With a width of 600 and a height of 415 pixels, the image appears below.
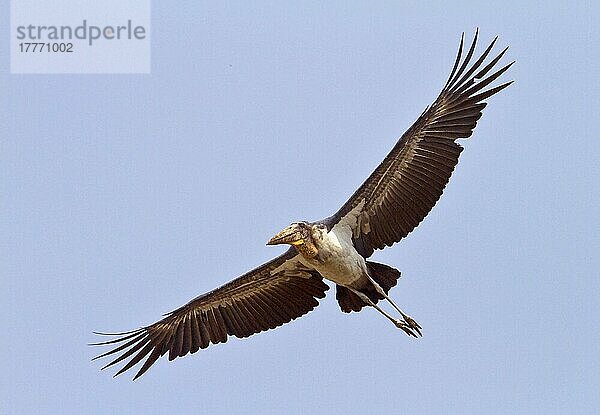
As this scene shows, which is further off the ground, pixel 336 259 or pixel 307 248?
pixel 307 248

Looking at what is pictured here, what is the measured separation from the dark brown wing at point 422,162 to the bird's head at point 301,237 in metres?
0.73

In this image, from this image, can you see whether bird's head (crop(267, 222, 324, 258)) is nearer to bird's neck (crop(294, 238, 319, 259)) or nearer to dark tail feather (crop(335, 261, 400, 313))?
bird's neck (crop(294, 238, 319, 259))

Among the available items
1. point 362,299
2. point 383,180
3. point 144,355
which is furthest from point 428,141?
point 144,355

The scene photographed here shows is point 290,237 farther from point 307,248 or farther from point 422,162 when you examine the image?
point 422,162

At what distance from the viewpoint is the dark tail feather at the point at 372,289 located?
2239 centimetres

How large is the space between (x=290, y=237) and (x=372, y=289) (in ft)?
5.81

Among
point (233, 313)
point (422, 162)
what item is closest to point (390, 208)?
point (422, 162)

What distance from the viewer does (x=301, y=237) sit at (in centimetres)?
2192

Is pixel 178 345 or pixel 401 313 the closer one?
pixel 401 313

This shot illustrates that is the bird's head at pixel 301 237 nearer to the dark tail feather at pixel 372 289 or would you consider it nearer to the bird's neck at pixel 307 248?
the bird's neck at pixel 307 248

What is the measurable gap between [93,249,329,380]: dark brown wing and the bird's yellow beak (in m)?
1.56

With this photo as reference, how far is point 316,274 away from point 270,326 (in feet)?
4.18

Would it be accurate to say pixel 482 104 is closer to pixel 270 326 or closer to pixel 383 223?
pixel 383 223

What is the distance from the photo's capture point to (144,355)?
23.9 meters
